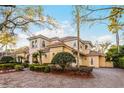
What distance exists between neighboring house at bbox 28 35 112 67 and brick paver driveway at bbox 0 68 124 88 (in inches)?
7.6

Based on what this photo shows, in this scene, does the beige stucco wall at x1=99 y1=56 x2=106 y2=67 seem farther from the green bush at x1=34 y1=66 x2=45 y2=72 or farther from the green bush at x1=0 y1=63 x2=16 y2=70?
the green bush at x1=0 y1=63 x2=16 y2=70

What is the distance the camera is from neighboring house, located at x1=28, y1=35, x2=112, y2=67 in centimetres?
470

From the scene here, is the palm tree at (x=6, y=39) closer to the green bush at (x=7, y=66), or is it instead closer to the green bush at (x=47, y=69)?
the green bush at (x=7, y=66)

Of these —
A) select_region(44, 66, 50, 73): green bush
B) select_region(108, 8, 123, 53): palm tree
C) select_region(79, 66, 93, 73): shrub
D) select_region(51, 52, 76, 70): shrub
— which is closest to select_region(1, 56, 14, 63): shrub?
select_region(44, 66, 50, 73): green bush

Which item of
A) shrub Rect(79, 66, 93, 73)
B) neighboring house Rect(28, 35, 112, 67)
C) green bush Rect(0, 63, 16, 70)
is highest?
neighboring house Rect(28, 35, 112, 67)

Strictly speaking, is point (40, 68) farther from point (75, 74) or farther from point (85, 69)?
point (85, 69)

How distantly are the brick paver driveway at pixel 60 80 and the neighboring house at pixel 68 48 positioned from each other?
0.19 m

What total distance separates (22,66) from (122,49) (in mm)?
1801

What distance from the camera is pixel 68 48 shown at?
4758 mm

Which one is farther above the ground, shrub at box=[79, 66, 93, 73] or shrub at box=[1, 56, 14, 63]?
shrub at box=[1, 56, 14, 63]
